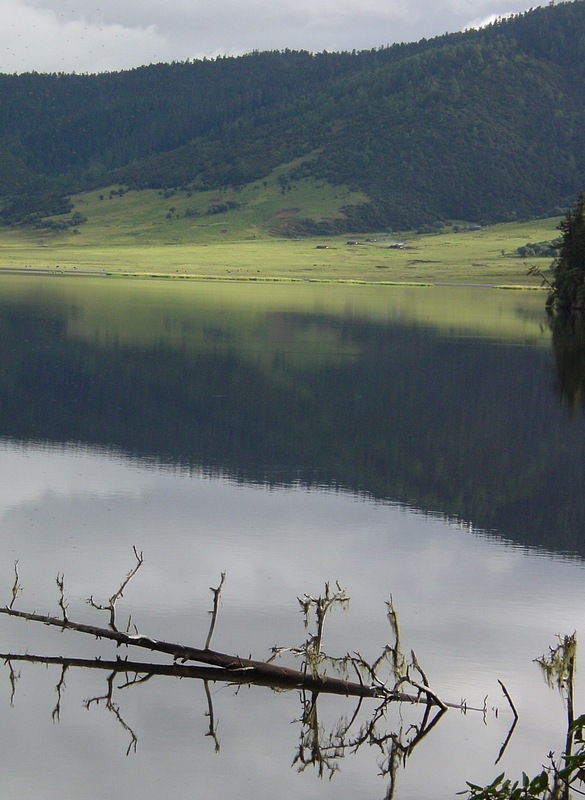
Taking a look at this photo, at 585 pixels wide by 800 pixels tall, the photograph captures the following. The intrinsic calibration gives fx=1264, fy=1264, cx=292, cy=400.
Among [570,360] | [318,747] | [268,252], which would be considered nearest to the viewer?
[318,747]

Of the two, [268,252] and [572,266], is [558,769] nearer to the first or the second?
[572,266]

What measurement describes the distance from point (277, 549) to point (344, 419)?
40.6 ft

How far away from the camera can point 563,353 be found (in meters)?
45.7

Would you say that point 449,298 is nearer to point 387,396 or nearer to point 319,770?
point 387,396

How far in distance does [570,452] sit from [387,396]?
799 cm

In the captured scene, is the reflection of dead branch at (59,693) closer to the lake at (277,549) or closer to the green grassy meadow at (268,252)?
the lake at (277,549)

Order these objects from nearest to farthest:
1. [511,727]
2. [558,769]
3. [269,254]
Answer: [558,769]
[511,727]
[269,254]

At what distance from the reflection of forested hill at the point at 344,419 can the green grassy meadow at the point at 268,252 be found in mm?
71690

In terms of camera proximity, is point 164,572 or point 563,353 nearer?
point 164,572

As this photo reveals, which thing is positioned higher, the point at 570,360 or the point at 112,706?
the point at 112,706

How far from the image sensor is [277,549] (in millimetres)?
15945

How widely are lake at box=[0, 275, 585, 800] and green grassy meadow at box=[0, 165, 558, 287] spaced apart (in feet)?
260

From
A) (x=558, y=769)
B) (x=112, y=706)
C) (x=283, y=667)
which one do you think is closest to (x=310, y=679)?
(x=283, y=667)

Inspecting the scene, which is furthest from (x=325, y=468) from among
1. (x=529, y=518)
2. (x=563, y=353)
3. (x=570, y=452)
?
(x=563, y=353)
